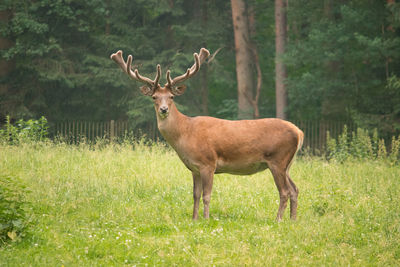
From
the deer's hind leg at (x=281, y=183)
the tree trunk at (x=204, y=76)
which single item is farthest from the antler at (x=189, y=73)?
the tree trunk at (x=204, y=76)

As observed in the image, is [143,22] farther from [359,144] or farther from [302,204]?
[302,204]

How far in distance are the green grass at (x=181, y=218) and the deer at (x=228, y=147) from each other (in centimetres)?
54

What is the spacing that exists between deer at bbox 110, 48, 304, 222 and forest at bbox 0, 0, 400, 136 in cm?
1108

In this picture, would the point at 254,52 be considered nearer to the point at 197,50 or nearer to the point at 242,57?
the point at 242,57

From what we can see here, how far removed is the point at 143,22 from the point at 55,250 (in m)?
21.2

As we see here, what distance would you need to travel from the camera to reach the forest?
64.3 feet

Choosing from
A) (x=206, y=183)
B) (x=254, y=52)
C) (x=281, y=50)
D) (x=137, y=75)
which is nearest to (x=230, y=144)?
(x=206, y=183)

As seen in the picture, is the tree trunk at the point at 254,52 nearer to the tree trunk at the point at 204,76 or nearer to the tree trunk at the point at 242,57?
the tree trunk at the point at 242,57

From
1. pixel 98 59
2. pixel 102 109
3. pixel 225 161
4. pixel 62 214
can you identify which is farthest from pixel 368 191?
pixel 102 109

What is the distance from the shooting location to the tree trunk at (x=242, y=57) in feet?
74.3

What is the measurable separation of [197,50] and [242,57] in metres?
2.88

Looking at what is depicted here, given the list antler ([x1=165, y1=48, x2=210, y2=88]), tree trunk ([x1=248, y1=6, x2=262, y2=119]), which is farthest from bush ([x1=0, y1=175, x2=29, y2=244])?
tree trunk ([x1=248, y1=6, x2=262, y2=119])

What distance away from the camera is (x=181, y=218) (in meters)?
7.45

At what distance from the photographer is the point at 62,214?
721cm
